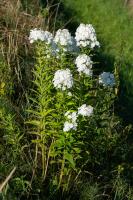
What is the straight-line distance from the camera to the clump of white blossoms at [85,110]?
506 cm

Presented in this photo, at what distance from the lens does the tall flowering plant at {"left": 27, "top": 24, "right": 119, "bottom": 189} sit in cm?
518

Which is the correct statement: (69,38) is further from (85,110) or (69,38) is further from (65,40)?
(85,110)

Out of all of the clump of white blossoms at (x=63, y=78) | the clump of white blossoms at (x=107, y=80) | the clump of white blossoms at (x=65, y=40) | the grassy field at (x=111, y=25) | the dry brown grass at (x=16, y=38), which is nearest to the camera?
the clump of white blossoms at (x=63, y=78)

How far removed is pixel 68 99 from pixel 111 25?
5968mm

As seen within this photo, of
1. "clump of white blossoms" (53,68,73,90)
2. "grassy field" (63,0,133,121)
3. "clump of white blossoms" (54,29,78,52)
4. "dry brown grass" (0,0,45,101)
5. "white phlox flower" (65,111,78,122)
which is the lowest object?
"white phlox flower" (65,111,78,122)

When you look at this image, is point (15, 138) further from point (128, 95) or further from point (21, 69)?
point (128, 95)

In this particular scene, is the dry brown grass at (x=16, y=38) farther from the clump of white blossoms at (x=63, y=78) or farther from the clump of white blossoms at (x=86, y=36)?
the clump of white blossoms at (x=63, y=78)

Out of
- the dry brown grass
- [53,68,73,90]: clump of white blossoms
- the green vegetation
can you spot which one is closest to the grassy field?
the dry brown grass

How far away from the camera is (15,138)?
547 centimetres

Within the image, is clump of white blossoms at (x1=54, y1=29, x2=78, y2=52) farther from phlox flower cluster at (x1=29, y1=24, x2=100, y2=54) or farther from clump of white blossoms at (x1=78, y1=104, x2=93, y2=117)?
Result: clump of white blossoms at (x1=78, y1=104, x2=93, y2=117)

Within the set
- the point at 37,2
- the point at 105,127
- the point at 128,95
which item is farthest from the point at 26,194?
the point at 37,2

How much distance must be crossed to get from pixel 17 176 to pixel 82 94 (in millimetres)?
990

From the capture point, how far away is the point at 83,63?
5172mm

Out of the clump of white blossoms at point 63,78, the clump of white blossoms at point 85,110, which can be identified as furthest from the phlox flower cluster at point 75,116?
the clump of white blossoms at point 63,78
